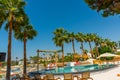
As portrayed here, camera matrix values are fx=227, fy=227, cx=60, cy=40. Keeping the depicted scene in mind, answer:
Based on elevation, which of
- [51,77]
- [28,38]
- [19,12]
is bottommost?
[51,77]

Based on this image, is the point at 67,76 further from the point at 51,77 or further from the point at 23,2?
the point at 23,2

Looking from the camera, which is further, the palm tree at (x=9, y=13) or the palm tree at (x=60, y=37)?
the palm tree at (x=60, y=37)

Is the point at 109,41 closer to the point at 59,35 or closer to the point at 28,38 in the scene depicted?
the point at 59,35

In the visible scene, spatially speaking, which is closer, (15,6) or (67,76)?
(67,76)

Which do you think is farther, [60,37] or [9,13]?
[60,37]

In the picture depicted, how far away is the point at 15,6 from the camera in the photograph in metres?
24.9

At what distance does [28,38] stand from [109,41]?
77032 millimetres

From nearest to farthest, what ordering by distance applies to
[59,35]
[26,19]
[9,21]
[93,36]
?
[9,21] < [26,19] < [59,35] < [93,36]

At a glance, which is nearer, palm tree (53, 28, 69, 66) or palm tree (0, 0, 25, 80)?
palm tree (0, 0, 25, 80)

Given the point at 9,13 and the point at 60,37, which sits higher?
the point at 60,37

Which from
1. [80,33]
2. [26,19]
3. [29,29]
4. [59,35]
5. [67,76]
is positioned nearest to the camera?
[67,76]

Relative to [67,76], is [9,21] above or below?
above

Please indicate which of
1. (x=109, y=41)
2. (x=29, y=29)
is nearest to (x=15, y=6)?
(x=29, y=29)

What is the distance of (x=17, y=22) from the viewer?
25.0 m
